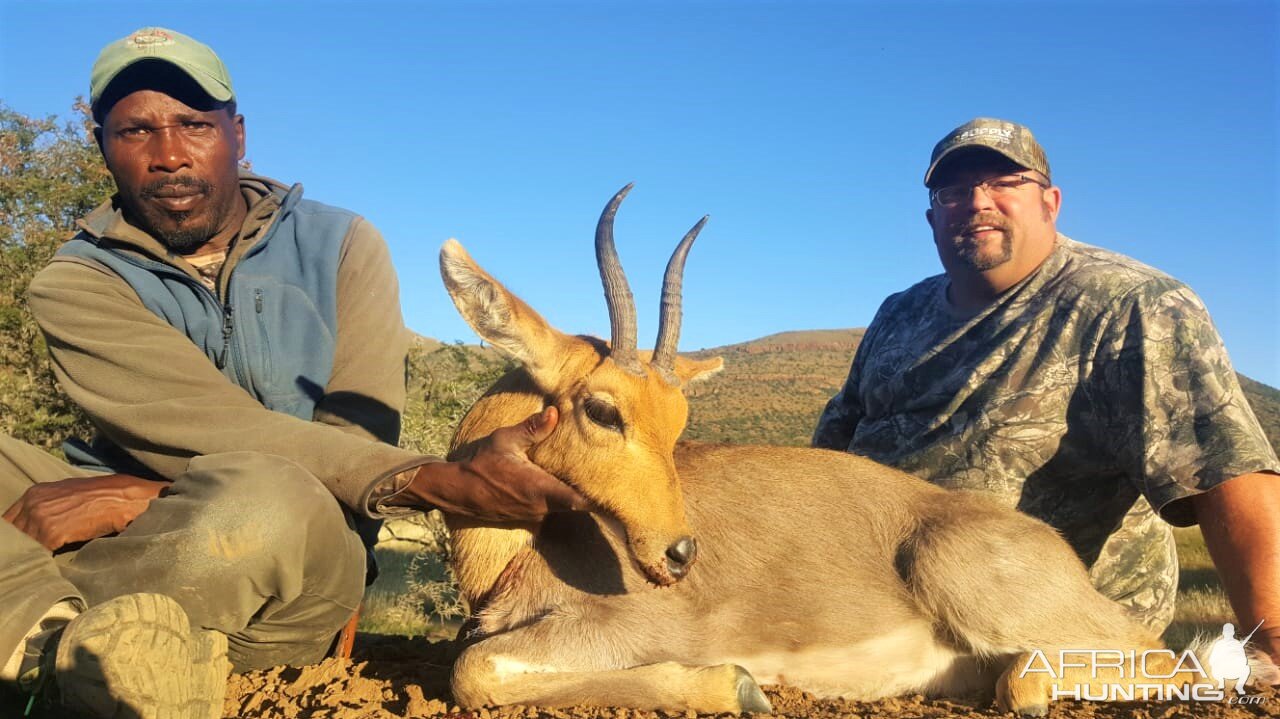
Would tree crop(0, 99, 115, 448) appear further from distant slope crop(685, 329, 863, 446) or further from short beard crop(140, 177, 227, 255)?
distant slope crop(685, 329, 863, 446)

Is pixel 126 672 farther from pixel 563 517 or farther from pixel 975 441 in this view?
pixel 975 441

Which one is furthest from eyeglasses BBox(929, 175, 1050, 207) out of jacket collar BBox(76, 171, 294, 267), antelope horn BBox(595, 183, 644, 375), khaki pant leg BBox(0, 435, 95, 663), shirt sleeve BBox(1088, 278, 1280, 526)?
khaki pant leg BBox(0, 435, 95, 663)

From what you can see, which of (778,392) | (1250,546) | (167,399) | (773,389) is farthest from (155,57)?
(773,389)

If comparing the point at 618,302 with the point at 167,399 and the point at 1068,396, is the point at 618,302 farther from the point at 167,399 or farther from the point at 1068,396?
the point at 1068,396

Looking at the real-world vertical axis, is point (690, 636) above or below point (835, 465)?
below

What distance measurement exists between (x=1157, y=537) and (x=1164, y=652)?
1.89 m

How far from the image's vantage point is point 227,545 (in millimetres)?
4324

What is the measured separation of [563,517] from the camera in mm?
5496

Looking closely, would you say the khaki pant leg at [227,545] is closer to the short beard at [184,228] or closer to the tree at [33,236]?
the short beard at [184,228]

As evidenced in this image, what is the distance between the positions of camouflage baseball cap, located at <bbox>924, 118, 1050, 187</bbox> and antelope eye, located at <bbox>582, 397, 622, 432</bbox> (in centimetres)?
367

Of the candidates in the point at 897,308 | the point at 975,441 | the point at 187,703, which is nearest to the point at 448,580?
the point at 897,308

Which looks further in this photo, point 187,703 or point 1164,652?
point 1164,652
